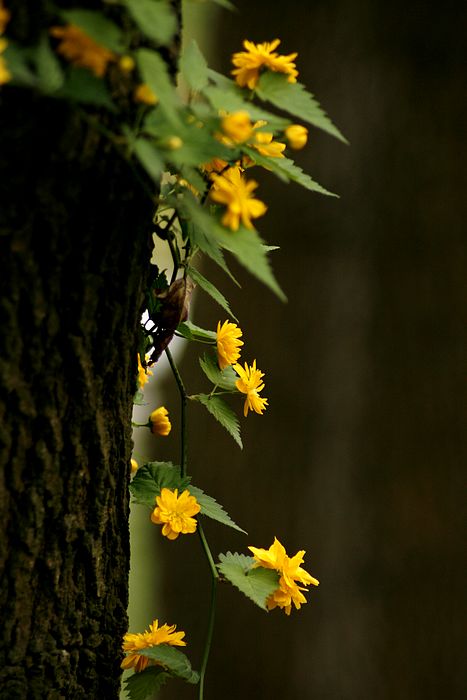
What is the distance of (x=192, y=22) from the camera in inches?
73.0

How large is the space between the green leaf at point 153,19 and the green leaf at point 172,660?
0.44 meters

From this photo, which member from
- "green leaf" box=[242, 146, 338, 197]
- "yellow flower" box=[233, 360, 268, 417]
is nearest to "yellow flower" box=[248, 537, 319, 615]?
"yellow flower" box=[233, 360, 268, 417]

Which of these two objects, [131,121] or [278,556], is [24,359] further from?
[278,556]

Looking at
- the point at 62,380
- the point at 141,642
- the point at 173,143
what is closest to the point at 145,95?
the point at 173,143

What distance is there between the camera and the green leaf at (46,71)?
1.35 ft

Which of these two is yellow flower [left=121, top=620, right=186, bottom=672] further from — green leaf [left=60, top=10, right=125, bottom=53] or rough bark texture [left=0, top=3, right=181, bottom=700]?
green leaf [left=60, top=10, right=125, bottom=53]

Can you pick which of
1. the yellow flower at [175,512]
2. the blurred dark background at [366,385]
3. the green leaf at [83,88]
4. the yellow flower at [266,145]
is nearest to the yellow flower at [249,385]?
the yellow flower at [175,512]

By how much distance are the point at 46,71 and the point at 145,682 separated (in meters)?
0.46

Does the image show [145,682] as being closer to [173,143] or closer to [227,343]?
[227,343]

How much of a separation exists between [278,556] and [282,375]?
3.17ft

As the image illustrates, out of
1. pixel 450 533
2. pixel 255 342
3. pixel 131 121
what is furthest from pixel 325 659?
pixel 131 121

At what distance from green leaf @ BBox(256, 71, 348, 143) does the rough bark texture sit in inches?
4.2

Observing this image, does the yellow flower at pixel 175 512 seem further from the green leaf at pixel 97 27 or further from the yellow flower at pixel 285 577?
the green leaf at pixel 97 27

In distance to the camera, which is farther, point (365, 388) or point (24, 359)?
point (365, 388)
